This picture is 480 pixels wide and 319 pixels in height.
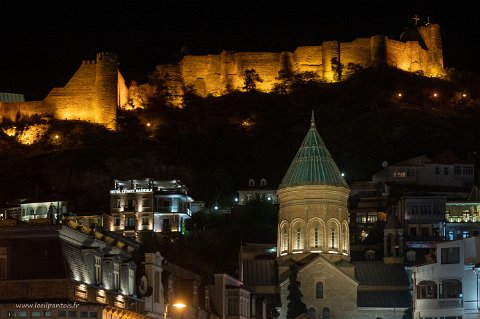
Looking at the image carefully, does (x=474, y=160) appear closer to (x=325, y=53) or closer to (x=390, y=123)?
(x=390, y=123)

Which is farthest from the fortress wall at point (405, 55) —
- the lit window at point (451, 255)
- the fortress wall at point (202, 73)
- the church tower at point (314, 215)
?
the lit window at point (451, 255)

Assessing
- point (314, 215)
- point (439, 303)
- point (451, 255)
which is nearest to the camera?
point (451, 255)

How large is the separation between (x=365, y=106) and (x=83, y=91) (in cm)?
3854

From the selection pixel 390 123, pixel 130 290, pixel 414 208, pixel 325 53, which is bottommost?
pixel 130 290

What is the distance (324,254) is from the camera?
97312 mm

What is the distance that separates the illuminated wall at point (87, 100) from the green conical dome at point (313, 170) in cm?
7239

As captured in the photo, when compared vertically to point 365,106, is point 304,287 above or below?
below

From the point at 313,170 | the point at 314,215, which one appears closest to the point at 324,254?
the point at 314,215

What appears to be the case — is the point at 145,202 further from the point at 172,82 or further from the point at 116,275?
the point at 116,275

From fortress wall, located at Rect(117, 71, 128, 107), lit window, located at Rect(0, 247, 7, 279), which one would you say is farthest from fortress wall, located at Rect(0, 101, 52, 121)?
lit window, located at Rect(0, 247, 7, 279)

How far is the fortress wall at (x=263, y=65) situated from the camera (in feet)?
607

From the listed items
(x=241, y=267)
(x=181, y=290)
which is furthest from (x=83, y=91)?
(x=181, y=290)

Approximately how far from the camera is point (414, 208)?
4899 inches

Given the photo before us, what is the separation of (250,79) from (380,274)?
282ft
